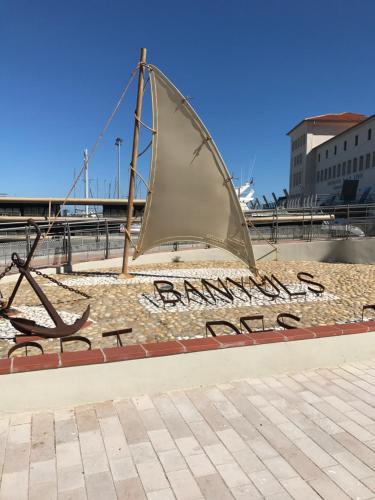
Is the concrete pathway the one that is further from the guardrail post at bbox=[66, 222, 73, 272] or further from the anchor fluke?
the guardrail post at bbox=[66, 222, 73, 272]

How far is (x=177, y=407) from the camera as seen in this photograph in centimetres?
387

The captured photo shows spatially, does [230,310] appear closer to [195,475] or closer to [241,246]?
[241,246]

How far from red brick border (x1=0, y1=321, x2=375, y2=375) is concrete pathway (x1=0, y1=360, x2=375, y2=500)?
42cm

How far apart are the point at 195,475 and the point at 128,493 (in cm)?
48

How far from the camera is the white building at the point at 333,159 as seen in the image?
58.3 meters

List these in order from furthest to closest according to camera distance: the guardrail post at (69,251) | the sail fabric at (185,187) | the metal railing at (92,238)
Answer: the guardrail post at (69,251), the metal railing at (92,238), the sail fabric at (185,187)

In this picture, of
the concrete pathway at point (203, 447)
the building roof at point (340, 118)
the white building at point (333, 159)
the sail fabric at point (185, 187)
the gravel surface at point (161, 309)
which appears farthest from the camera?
the building roof at point (340, 118)

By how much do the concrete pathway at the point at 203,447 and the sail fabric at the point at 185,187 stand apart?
805 centimetres

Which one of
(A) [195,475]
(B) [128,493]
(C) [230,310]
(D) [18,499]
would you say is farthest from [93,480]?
(C) [230,310]

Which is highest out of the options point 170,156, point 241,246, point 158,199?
point 170,156

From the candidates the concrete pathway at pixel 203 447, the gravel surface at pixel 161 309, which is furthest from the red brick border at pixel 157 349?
the gravel surface at pixel 161 309

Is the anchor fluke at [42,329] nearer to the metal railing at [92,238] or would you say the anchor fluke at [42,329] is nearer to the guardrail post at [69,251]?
the metal railing at [92,238]

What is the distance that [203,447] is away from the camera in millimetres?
3213

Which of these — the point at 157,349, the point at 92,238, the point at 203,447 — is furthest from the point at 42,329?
the point at 92,238
